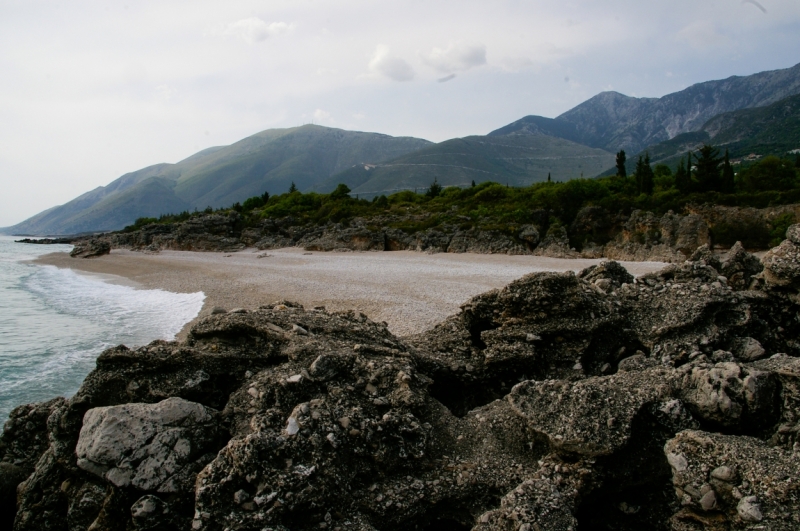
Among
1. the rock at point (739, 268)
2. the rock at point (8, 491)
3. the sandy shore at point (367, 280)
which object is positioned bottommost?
the sandy shore at point (367, 280)

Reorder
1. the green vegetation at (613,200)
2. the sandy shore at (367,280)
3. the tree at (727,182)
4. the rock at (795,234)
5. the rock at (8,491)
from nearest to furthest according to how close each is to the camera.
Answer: the rock at (8,491), the rock at (795,234), the sandy shore at (367,280), the green vegetation at (613,200), the tree at (727,182)

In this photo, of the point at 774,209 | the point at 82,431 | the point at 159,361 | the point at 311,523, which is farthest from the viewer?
the point at 774,209

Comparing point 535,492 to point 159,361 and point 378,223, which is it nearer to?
point 159,361

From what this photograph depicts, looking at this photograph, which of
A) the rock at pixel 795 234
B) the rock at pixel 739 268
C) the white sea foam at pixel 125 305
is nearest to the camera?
the rock at pixel 795 234

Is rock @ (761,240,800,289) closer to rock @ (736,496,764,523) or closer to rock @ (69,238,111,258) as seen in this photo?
rock @ (736,496,764,523)

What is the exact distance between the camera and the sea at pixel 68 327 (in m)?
10.6

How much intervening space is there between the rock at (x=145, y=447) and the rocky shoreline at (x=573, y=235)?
3168cm

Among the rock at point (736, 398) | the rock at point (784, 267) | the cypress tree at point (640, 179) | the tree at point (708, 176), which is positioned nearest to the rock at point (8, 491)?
the rock at point (736, 398)

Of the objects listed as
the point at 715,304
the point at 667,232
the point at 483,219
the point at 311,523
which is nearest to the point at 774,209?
the point at 667,232

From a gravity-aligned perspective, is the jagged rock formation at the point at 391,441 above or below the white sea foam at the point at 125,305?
above

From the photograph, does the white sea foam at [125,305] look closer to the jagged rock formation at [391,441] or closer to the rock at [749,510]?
the jagged rock formation at [391,441]

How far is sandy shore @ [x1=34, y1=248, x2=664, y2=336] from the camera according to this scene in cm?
1715

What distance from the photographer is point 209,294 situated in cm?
2238

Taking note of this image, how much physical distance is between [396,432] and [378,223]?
44990mm
